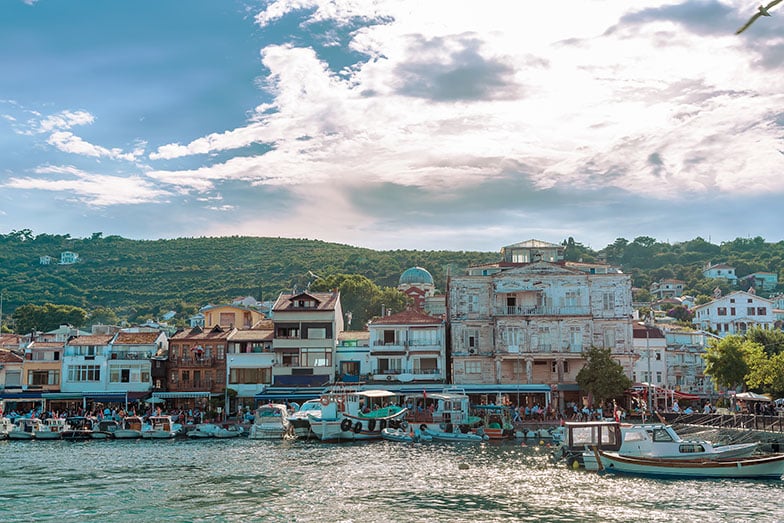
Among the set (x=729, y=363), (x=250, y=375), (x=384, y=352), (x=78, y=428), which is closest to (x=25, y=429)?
(x=78, y=428)

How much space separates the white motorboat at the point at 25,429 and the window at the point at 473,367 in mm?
37638

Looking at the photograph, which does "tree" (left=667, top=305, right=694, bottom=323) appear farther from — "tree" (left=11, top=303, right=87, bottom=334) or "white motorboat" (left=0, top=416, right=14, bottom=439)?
"white motorboat" (left=0, top=416, right=14, bottom=439)

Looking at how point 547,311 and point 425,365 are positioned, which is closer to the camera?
point 547,311

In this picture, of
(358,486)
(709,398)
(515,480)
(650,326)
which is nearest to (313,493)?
(358,486)

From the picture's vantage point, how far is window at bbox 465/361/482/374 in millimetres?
72938

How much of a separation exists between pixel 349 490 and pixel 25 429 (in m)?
37.5

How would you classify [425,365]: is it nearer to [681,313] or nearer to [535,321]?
[535,321]

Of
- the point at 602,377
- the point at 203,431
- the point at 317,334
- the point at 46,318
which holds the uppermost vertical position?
the point at 46,318

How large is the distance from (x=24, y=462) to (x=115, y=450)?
6862mm

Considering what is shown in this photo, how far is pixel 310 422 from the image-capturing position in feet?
183

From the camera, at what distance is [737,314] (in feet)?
372

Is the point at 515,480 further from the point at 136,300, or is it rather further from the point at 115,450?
the point at 136,300

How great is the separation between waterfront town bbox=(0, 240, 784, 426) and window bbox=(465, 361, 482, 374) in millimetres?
96

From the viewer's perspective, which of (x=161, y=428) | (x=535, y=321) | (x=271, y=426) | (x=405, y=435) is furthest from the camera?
(x=535, y=321)
